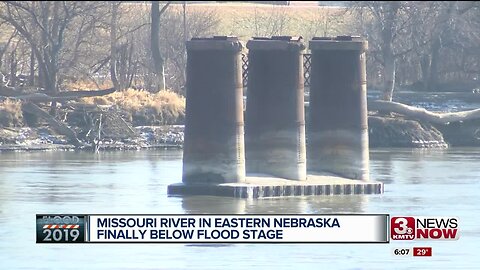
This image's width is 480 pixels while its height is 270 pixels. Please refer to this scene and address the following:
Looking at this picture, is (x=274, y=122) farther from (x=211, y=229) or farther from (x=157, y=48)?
(x=157, y=48)

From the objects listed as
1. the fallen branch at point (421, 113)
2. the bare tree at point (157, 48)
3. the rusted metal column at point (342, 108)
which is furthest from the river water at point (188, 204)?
the bare tree at point (157, 48)

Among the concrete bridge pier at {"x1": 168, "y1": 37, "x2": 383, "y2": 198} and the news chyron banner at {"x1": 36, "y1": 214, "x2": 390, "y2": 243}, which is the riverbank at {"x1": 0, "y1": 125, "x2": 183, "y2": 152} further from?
the news chyron banner at {"x1": 36, "y1": 214, "x2": 390, "y2": 243}

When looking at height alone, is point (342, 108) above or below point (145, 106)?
below

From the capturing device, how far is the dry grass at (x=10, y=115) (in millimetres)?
72875

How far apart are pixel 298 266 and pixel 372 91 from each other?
4606 centimetres

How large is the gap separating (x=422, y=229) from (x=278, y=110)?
445 inches

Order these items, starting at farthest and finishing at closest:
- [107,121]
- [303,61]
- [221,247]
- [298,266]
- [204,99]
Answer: [107,121]
[303,61]
[204,99]
[221,247]
[298,266]

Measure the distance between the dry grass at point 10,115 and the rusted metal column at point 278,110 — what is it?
20347 millimetres

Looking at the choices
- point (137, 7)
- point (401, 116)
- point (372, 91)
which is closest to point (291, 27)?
point (137, 7)

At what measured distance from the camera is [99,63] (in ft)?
269

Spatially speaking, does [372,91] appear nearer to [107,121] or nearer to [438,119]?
[438,119]

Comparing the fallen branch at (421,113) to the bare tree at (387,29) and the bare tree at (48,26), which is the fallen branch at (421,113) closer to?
the bare tree at (387,29)

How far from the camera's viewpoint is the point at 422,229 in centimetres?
4338

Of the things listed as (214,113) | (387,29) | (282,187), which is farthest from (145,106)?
(214,113)
